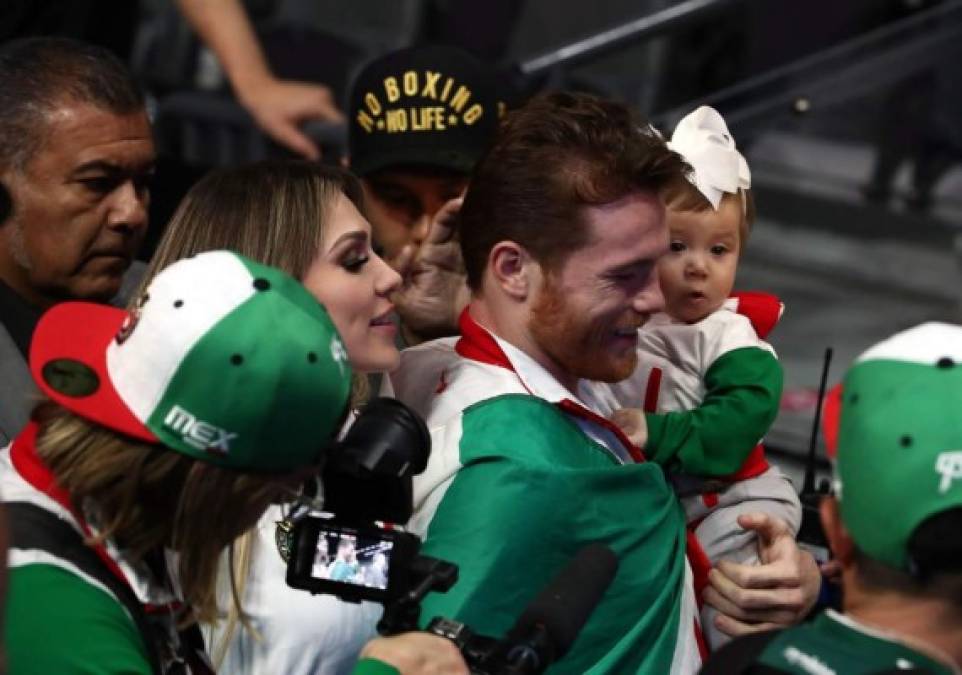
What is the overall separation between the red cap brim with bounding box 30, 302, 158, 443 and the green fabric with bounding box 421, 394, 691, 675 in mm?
694

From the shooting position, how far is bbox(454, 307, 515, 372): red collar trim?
10.9 feet

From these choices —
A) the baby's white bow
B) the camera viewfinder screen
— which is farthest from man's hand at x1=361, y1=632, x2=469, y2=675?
the baby's white bow

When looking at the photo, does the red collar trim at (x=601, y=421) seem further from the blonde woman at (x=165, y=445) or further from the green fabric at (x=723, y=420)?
the blonde woman at (x=165, y=445)

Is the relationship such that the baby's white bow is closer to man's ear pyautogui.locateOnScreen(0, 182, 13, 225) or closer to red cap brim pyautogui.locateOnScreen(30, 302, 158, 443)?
man's ear pyautogui.locateOnScreen(0, 182, 13, 225)

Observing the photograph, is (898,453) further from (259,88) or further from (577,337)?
(259,88)

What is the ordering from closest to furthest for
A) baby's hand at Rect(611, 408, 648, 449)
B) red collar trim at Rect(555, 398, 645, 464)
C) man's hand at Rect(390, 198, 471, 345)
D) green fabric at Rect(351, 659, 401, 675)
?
green fabric at Rect(351, 659, 401, 675) < red collar trim at Rect(555, 398, 645, 464) < baby's hand at Rect(611, 408, 648, 449) < man's hand at Rect(390, 198, 471, 345)

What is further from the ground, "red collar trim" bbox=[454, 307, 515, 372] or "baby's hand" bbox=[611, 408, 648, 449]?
"red collar trim" bbox=[454, 307, 515, 372]

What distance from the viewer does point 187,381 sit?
245cm

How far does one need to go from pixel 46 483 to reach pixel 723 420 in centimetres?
154

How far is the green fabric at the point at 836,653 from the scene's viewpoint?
2.28 m

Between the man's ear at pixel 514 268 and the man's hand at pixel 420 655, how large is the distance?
101cm

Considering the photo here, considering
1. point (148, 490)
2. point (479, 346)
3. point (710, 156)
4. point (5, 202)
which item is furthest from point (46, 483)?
point (710, 156)

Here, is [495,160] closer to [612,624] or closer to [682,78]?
[612,624]

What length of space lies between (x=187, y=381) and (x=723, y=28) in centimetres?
727
